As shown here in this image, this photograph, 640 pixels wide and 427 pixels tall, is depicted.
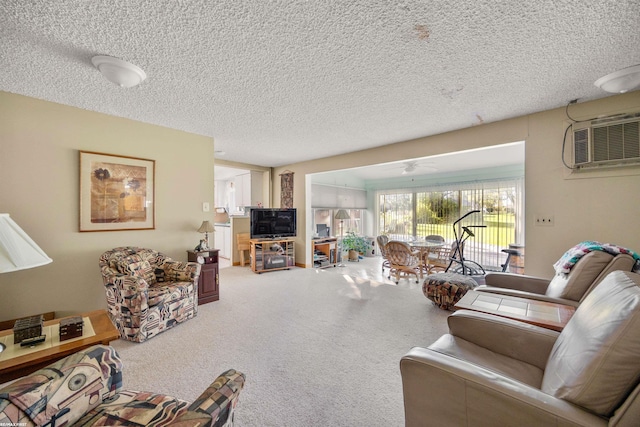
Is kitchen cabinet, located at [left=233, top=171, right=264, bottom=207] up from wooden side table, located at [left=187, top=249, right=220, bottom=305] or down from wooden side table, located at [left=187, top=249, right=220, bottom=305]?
up

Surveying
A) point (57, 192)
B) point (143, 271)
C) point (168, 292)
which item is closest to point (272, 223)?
point (143, 271)

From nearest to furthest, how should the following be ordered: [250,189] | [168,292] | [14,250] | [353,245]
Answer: [14,250]
[168,292]
[250,189]
[353,245]

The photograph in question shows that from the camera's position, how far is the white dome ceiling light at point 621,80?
1993mm

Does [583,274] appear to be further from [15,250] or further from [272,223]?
[272,223]

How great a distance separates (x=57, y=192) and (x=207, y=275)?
6.11 ft

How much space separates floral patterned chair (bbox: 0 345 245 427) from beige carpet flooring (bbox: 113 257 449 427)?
0.66 m

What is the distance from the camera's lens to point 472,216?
6.11 metres

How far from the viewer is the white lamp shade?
1.27m

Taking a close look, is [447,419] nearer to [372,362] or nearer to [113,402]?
[372,362]

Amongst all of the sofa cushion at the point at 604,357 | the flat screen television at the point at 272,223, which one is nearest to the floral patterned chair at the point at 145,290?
the flat screen television at the point at 272,223

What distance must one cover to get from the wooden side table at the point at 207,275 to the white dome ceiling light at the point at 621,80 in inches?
180

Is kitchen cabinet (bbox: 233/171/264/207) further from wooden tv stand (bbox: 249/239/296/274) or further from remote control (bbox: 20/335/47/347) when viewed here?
remote control (bbox: 20/335/47/347)

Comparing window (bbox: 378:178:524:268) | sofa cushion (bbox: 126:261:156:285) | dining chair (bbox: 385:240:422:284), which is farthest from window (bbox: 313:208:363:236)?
sofa cushion (bbox: 126:261:156:285)

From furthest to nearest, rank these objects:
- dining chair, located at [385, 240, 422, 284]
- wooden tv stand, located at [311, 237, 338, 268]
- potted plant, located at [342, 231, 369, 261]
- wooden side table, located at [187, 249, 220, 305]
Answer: potted plant, located at [342, 231, 369, 261], wooden tv stand, located at [311, 237, 338, 268], dining chair, located at [385, 240, 422, 284], wooden side table, located at [187, 249, 220, 305]
